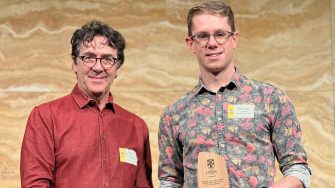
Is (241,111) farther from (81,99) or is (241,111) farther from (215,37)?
(81,99)

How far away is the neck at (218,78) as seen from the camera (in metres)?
2.01

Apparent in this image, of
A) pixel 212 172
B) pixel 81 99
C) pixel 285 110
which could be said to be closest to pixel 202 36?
pixel 285 110

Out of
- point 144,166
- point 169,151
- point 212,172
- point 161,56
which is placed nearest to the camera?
point 212,172

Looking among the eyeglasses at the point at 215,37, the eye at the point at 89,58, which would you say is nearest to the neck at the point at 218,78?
the eyeglasses at the point at 215,37

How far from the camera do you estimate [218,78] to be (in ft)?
6.61

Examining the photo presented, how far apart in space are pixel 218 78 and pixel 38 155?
2.35ft

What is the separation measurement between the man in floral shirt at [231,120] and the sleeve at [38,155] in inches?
19.0

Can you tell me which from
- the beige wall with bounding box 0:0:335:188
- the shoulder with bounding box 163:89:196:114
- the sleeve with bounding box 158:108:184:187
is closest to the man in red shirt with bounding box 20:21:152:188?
the sleeve with bounding box 158:108:184:187

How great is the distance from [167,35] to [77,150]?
141 cm

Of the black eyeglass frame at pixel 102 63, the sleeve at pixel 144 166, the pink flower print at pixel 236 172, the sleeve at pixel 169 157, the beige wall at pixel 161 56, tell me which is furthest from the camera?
the beige wall at pixel 161 56

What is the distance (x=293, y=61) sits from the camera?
3.41 meters

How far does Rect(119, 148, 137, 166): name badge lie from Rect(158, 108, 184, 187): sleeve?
180 millimetres

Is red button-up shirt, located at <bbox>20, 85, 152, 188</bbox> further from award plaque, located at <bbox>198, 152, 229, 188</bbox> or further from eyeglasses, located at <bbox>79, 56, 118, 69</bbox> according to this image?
award plaque, located at <bbox>198, 152, 229, 188</bbox>

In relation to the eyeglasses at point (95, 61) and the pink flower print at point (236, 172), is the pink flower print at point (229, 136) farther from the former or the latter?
the eyeglasses at point (95, 61)
